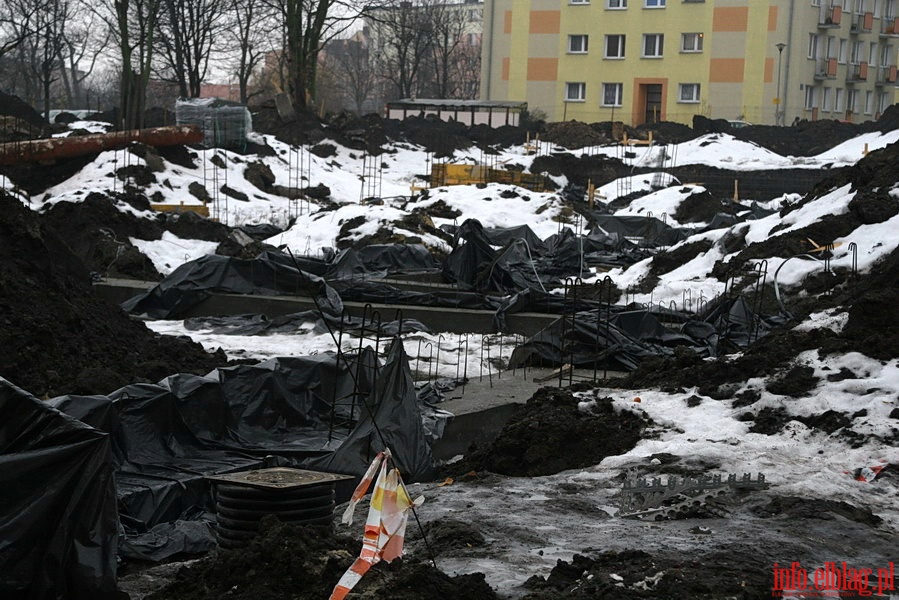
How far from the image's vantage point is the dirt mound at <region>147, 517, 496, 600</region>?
16.6ft

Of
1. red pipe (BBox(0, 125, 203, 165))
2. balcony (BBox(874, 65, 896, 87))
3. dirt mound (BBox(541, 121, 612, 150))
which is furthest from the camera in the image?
balcony (BBox(874, 65, 896, 87))

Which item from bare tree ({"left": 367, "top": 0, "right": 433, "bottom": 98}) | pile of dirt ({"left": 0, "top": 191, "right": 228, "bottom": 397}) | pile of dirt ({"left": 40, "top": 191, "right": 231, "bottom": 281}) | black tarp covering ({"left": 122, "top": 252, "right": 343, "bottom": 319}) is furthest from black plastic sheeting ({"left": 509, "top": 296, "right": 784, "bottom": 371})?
bare tree ({"left": 367, "top": 0, "right": 433, "bottom": 98})

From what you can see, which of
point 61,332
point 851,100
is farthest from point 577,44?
point 61,332

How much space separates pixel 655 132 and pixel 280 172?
1589 cm

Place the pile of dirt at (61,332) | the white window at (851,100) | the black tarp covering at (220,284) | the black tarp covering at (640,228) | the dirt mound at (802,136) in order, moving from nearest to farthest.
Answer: the pile of dirt at (61,332)
the black tarp covering at (220,284)
the black tarp covering at (640,228)
the dirt mound at (802,136)
the white window at (851,100)

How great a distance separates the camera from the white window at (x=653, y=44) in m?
47.9

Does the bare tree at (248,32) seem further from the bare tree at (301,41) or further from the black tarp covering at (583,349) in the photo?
the black tarp covering at (583,349)

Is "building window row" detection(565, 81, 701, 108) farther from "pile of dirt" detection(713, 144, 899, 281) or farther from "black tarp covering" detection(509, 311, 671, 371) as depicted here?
"black tarp covering" detection(509, 311, 671, 371)

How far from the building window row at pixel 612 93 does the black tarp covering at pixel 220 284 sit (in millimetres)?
33311

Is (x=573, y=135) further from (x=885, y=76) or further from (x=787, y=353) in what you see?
(x=787, y=353)

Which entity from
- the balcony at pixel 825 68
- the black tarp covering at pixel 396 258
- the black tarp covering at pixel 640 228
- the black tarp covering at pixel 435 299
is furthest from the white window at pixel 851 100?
the black tarp covering at pixel 435 299

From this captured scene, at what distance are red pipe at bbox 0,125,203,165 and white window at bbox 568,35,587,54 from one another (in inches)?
933

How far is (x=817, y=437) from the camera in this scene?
28.6 feet

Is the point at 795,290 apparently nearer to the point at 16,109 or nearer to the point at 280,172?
the point at 280,172
